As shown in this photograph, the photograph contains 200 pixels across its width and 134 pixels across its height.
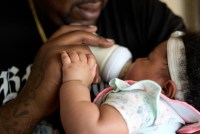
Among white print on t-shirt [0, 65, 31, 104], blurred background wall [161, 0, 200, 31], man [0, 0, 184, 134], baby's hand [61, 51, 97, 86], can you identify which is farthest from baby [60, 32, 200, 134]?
blurred background wall [161, 0, 200, 31]

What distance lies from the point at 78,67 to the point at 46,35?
1.68 ft

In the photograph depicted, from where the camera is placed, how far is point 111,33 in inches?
59.4

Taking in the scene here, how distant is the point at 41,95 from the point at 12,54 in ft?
1.13

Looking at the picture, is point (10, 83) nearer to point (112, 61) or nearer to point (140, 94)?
point (112, 61)

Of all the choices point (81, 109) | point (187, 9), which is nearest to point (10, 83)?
point (81, 109)

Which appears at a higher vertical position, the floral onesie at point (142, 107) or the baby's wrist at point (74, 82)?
the baby's wrist at point (74, 82)

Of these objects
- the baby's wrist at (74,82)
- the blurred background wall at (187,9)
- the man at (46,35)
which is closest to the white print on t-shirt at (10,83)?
the man at (46,35)

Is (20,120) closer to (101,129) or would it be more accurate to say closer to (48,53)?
(48,53)

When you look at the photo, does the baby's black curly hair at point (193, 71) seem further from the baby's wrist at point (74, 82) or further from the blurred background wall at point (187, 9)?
the blurred background wall at point (187, 9)

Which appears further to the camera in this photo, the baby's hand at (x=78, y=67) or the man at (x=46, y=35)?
the man at (x=46, y=35)

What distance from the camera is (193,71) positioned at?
103cm

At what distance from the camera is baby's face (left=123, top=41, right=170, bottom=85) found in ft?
3.60

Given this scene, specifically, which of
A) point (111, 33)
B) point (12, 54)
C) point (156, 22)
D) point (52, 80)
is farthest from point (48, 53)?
point (156, 22)

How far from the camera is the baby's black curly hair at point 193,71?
104 centimetres
